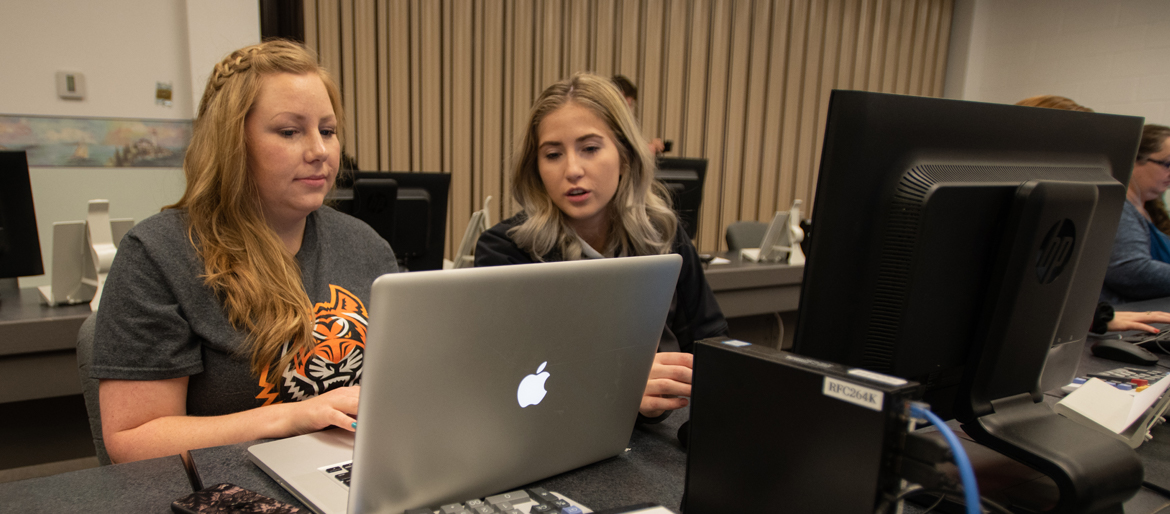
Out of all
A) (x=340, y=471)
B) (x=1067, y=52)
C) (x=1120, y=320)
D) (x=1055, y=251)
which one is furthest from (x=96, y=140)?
(x=1067, y=52)

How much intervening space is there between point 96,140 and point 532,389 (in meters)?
3.25

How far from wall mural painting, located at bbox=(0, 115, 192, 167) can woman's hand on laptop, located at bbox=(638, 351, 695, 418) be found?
272 cm

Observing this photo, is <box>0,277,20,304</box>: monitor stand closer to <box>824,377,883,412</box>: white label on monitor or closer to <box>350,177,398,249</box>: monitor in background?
<box>350,177,398,249</box>: monitor in background

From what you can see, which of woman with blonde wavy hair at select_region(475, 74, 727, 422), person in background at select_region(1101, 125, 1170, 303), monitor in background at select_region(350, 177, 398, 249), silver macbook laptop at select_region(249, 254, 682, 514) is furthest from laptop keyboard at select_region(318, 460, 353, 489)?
person in background at select_region(1101, 125, 1170, 303)

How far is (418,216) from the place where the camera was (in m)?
2.18

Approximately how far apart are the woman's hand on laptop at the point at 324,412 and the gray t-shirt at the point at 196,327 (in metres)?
0.18

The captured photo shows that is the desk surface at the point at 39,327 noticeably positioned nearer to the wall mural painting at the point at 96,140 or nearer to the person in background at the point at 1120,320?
the wall mural painting at the point at 96,140

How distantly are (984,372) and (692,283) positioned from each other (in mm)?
651

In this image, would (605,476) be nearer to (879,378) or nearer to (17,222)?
(879,378)

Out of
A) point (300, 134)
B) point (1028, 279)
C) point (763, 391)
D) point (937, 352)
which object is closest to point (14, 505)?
point (300, 134)

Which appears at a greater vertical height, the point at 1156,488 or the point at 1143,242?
the point at 1143,242

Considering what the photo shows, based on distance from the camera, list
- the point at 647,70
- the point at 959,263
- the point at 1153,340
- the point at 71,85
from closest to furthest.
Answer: the point at 959,263 < the point at 1153,340 < the point at 71,85 < the point at 647,70

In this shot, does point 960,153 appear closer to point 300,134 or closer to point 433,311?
point 433,311

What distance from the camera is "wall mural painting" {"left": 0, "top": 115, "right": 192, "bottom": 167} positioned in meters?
2.85
